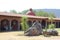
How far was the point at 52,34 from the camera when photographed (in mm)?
30375

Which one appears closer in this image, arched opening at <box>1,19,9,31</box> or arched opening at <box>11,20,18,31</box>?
arched opening at <box>1,19,9,31</box>

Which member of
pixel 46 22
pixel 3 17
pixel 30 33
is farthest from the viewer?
pixel 46 22

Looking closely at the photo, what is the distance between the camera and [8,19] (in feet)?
139

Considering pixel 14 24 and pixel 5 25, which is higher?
pixel 5 25

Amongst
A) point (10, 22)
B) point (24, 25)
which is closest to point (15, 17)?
point (10, 22)

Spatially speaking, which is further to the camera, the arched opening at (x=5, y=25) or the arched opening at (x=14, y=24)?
the arched opening at (x=14, y=24)

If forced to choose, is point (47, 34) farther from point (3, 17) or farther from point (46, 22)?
point (46, 22)

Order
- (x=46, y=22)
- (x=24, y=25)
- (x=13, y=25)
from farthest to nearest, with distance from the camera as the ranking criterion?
(x=46, y=22), (x=13, y=25), (x=24, y=25)

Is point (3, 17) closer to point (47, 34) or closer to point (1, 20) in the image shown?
point (1, 20)

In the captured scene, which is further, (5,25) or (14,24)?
(14,24)

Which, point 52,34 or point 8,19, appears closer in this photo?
point 52,34

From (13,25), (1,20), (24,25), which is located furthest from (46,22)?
(24,25)

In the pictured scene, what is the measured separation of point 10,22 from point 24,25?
33.7 ft

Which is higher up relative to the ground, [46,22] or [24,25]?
[24,25]
